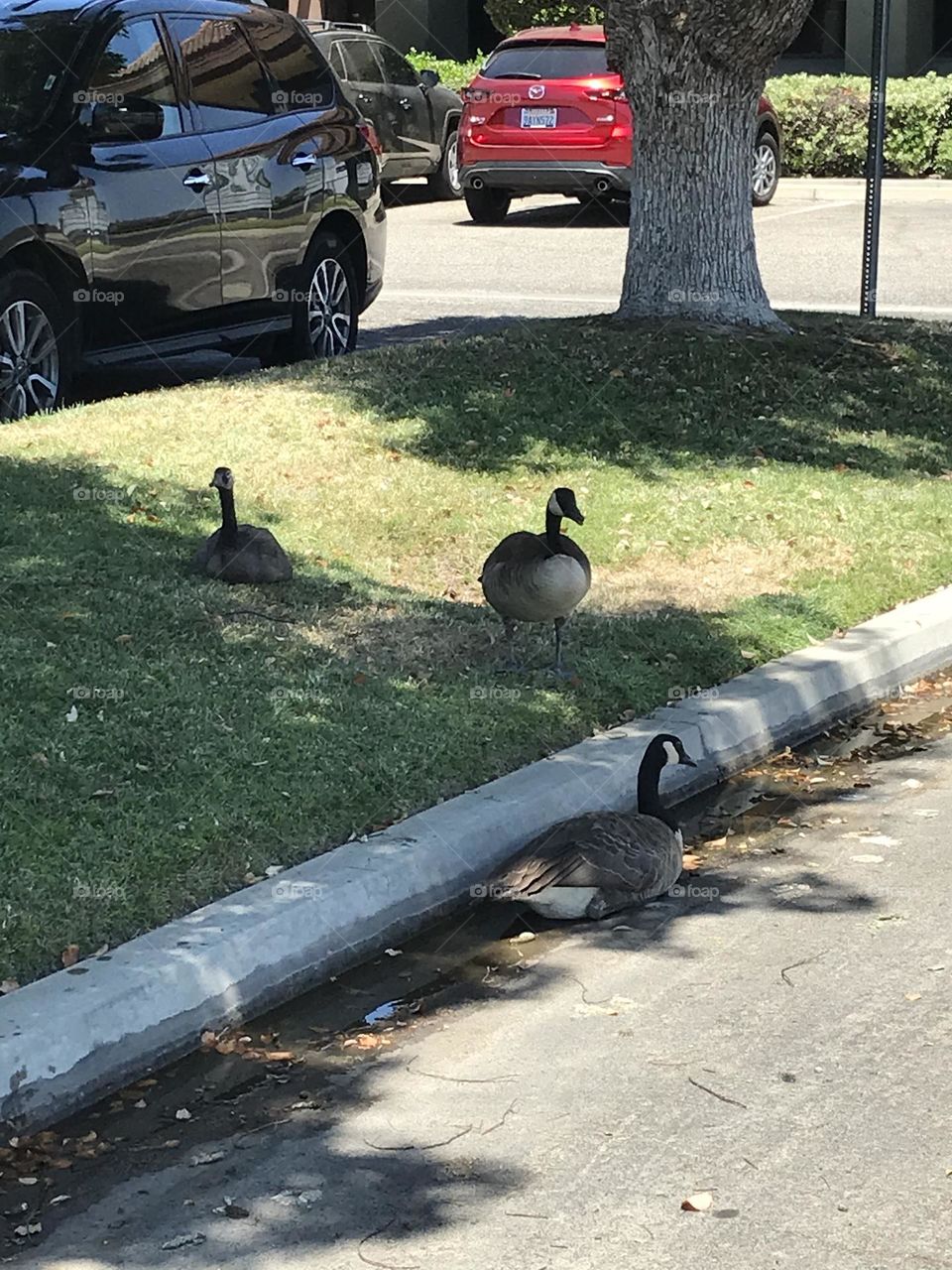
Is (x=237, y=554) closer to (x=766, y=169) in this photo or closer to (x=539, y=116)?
(x=539, y=116)

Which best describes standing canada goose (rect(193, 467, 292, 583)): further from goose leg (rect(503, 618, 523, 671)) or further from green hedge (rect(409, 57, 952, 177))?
green hedge (rect(409, 57, 952, 177))

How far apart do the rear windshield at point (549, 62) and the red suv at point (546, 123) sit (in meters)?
0.01

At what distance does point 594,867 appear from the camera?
5.49 m

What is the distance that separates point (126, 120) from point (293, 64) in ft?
6.65

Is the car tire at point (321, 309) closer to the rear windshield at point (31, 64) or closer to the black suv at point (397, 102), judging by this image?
the rear windshield at point (31, 64)

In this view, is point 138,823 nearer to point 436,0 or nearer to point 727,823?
point 727,823

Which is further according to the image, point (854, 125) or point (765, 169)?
point (854, 125)

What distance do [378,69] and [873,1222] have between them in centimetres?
2065

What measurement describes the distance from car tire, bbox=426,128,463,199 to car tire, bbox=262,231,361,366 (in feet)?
40.9

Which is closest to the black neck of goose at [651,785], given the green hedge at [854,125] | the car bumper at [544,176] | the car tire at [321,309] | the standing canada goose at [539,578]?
the standing canada goose at [539,578]

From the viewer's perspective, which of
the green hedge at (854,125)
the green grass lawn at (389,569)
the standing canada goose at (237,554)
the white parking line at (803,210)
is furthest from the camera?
the green hedge at (854,125)

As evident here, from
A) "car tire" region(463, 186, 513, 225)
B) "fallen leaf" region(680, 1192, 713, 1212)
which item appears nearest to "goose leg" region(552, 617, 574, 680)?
"fallen leaf" region(680, 1192, 713, 1212)

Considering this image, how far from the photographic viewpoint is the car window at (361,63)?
22.6 metres

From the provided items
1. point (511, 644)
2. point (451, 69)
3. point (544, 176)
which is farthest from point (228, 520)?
point (451, 69)
